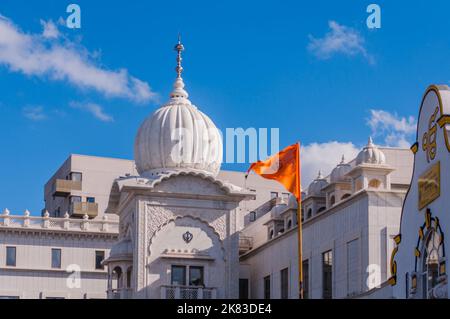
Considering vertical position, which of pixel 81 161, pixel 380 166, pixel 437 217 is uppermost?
pixel 81 161

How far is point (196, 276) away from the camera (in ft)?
214

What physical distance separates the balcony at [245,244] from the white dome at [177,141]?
7686mm

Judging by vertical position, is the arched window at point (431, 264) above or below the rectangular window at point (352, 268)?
below

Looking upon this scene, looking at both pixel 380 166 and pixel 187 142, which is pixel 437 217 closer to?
pixel 380 166

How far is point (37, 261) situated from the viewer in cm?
8556

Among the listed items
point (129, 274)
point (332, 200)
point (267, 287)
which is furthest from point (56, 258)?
point (332, 200)

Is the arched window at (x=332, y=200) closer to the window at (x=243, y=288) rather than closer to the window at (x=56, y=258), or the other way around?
the window at (x=243, y=288)

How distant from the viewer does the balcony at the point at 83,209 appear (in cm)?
9862

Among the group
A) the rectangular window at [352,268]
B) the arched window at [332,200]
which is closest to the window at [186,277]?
the arched window at [332,200]

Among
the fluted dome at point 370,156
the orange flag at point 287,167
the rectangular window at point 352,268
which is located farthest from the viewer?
the fluted dome at point 370,156

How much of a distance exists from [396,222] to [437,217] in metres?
17.3
